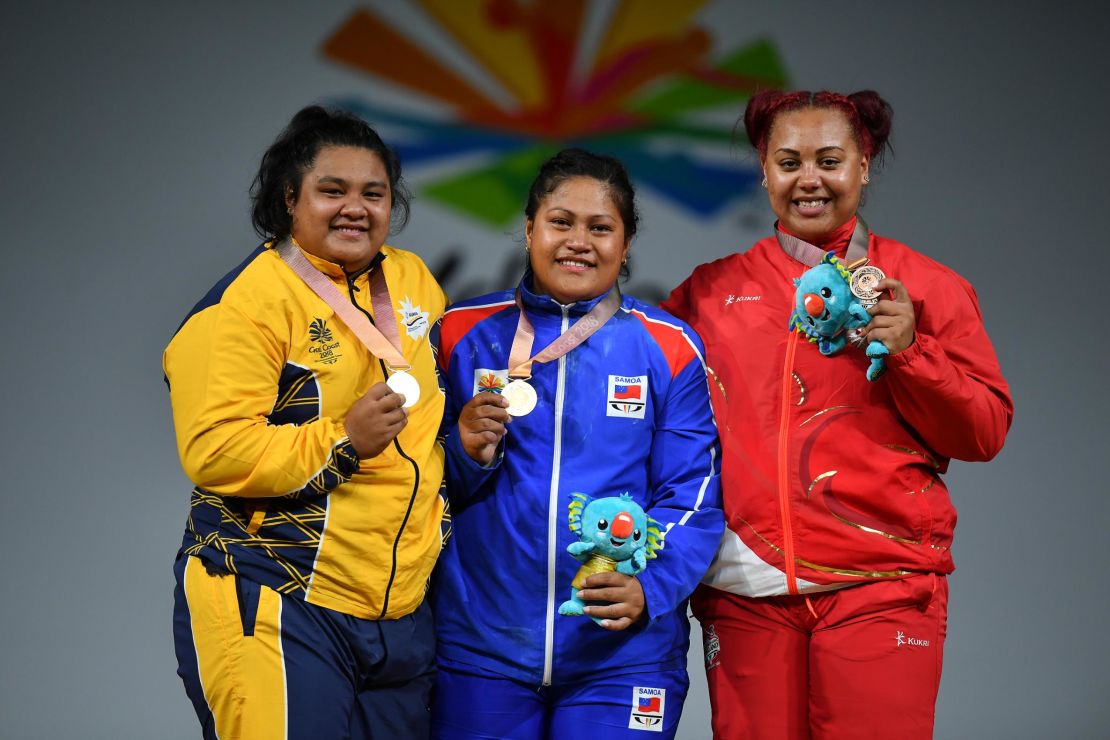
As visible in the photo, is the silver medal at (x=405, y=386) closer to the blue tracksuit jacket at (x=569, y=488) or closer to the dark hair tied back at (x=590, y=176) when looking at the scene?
the blue tracksuit jacket at (x=569, y=488)

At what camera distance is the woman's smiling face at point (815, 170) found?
2230 mm

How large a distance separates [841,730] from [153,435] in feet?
7.95

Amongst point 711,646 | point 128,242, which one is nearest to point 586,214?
point 711,646

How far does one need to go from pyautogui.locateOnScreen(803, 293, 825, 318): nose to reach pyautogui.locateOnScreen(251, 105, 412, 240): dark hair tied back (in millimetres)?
846

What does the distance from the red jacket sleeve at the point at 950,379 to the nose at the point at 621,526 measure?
0.56 metres

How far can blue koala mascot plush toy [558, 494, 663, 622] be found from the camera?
6.53 feet

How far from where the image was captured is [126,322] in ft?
11.7

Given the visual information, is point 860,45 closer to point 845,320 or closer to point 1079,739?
point 845,320

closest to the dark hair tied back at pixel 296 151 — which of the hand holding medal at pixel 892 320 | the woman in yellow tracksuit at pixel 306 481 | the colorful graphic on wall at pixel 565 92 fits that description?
the woman in yellow tracksuit at pixel 306 481

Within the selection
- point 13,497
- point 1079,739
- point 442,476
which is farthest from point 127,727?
point 1079,739

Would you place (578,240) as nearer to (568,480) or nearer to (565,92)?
(568,480)

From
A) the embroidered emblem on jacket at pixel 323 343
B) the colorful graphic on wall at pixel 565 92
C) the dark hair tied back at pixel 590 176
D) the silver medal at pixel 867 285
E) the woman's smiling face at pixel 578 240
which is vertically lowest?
the embroidered emblem on jacket at pixel 323 343

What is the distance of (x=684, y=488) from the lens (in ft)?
7.17

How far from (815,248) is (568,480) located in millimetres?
693
